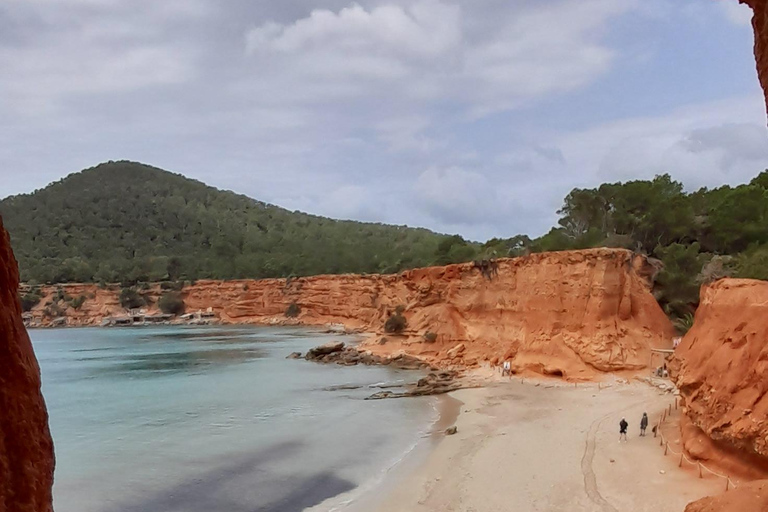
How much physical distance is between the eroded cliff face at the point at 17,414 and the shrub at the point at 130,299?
304ft

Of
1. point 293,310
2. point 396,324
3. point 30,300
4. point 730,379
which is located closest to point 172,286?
point 30,300

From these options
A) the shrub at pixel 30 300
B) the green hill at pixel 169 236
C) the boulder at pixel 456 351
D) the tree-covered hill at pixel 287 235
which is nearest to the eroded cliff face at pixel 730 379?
the tree-covered hill at pixel 287 235

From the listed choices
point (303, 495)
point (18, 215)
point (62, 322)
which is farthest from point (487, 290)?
point (18, 215)

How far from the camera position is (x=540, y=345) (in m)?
30.1

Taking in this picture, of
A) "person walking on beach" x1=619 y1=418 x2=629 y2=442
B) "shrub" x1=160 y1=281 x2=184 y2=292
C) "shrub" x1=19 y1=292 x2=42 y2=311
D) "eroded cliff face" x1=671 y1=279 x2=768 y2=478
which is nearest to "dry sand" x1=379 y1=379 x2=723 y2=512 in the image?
A: "person walking on beach" x1=619 y1=418 x2=629 y2=442

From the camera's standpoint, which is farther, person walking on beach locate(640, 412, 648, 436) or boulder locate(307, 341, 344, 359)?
boulder locate(307, 341, 344, 359)

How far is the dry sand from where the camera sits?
12367mm

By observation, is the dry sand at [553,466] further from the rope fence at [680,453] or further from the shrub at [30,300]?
the shrub at [30,300]

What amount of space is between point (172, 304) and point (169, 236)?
91.3 feet

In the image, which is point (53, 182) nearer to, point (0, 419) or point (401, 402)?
point (401, 402)

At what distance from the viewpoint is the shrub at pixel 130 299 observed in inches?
3515

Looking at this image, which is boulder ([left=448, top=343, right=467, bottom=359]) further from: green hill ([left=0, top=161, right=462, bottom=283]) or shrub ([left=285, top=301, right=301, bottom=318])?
shrub ([left=285, top=301, right=301, bottom=318])

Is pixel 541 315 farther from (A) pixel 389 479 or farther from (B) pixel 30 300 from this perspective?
(B) pixel 30 300

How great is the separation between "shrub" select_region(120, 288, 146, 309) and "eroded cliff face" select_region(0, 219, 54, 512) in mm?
92633
